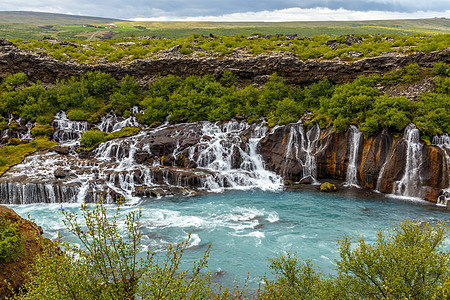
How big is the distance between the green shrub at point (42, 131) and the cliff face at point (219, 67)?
1886cm

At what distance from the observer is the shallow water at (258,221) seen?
23047mm

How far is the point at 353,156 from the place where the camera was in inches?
1476

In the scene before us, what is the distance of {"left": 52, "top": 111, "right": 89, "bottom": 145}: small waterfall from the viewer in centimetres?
4809

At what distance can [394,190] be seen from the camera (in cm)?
3425

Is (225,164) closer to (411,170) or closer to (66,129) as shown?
(411,170)

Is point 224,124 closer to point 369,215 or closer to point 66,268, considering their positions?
point 369,215

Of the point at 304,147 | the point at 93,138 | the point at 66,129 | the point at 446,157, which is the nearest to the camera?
the point at 446,157

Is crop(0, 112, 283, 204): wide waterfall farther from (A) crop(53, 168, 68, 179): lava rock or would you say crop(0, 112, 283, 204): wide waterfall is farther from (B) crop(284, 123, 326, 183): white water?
(B) crop(284, 123, 326, 183): white water

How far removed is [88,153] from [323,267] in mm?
35814

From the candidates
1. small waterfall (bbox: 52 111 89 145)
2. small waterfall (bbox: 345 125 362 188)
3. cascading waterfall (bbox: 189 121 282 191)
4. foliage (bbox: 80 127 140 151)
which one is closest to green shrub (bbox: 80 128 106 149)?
foliage (bbox: 80 127 140 151)

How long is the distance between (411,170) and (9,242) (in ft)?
125

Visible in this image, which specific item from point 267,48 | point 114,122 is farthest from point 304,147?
point 114,122

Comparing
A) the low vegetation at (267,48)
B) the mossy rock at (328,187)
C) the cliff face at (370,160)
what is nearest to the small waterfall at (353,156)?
the cliff face at (370,160)

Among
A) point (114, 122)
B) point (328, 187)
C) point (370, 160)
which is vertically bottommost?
point (328, 187)
